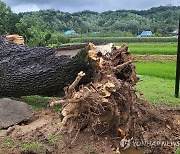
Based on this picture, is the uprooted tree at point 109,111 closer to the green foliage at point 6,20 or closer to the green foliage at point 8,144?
the green foliage at point 8,144

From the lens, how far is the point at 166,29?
55344 mm

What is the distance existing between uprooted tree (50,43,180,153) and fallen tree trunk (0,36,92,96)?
878 millimetres

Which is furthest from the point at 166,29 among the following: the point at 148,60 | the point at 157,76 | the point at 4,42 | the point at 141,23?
the point at 4,42

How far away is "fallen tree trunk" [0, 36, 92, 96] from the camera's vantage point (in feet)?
24.2

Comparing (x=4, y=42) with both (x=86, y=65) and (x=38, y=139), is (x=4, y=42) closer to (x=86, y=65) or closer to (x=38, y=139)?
(x=86, y=65)

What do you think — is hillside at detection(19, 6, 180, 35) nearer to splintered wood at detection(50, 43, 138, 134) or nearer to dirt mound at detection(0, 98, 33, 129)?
dirt mound at detection(0, 98, 33, 129)

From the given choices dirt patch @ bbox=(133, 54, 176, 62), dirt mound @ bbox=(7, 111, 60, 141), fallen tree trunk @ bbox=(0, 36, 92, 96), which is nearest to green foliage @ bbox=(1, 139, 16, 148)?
dirt mound @ bbox=(7, 111, 60, 141)

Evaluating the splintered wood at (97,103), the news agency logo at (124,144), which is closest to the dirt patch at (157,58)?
the splintered wood at (97,103)

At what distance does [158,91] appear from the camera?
10250 millimetres

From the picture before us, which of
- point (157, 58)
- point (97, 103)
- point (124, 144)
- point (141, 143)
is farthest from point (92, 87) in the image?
point (157, 58)

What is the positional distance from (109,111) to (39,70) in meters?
2.41

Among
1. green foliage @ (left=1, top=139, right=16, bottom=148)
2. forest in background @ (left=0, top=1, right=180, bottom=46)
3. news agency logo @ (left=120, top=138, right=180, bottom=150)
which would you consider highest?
green foliage @ (left=1, top=139, right=16, bottom=148)

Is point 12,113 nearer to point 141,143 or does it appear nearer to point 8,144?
point 8,144

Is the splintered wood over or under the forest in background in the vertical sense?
over
